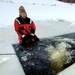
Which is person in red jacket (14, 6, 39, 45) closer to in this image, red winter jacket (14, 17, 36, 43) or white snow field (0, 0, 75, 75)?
red winter jacket (14, 17, 36, 43)

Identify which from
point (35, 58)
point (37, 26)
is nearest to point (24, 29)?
point (35, 58)

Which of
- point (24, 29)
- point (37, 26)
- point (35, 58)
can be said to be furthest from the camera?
point (37, 26)

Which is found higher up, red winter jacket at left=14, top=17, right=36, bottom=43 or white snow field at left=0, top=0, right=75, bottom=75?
red winter jacket at left=14, top=17, right=36, bottom=43

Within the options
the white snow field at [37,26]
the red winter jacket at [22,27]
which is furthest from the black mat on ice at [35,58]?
the red winter jacket at [22,27]

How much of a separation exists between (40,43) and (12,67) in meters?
1.23

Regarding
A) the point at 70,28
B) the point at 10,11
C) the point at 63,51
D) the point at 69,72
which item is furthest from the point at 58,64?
the point at 10,11

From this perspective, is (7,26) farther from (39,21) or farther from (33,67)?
(33,67)

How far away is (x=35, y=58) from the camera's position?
4.03m

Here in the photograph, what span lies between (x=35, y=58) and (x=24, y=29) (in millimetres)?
1031

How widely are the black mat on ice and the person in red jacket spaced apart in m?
0.16

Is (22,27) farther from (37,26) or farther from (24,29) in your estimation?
(37,26)

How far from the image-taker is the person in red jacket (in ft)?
15.7

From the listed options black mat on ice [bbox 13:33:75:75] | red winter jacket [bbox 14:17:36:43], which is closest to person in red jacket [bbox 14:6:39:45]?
red winter jacket [bbox 14:17:36:43]

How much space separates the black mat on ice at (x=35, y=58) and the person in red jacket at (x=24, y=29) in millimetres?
157
